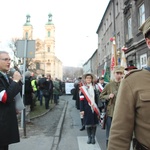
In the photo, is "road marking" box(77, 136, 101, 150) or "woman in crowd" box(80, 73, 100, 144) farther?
"woman in crowd" box(80, 73, 100, 144)

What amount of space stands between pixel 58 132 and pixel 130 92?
21.3 feet

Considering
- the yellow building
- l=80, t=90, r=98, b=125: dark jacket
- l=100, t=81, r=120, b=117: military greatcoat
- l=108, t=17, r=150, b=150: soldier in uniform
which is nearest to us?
l=108, t=17, r=150, b=150: soldier in uniform

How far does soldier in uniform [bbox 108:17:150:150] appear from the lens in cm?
176

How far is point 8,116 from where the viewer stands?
331 cm

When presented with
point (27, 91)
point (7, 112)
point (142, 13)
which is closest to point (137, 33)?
point (142, 13)

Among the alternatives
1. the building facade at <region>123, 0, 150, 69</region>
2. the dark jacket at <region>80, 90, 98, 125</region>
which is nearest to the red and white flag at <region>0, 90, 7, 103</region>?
the dark jacket at <region>80, 90, 98, 125</region>

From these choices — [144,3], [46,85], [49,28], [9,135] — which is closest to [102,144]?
[9,135]

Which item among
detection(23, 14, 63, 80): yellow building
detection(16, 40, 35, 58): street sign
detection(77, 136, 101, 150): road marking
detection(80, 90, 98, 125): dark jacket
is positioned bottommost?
detection(77, 136, 101, 150): road marking

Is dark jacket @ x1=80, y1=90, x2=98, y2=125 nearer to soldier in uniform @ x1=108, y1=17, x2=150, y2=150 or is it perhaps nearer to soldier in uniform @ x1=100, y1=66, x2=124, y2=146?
soldier in uniform @ x1=100, y1=66, x2=124, y2=146

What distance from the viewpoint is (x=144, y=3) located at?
16.1 meters

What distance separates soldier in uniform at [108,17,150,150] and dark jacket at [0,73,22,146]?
188 cm

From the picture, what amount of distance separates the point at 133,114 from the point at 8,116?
2052 mm

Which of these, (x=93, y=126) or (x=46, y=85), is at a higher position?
(x=46, y=85)

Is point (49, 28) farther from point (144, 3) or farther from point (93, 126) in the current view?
point (93, 126)
